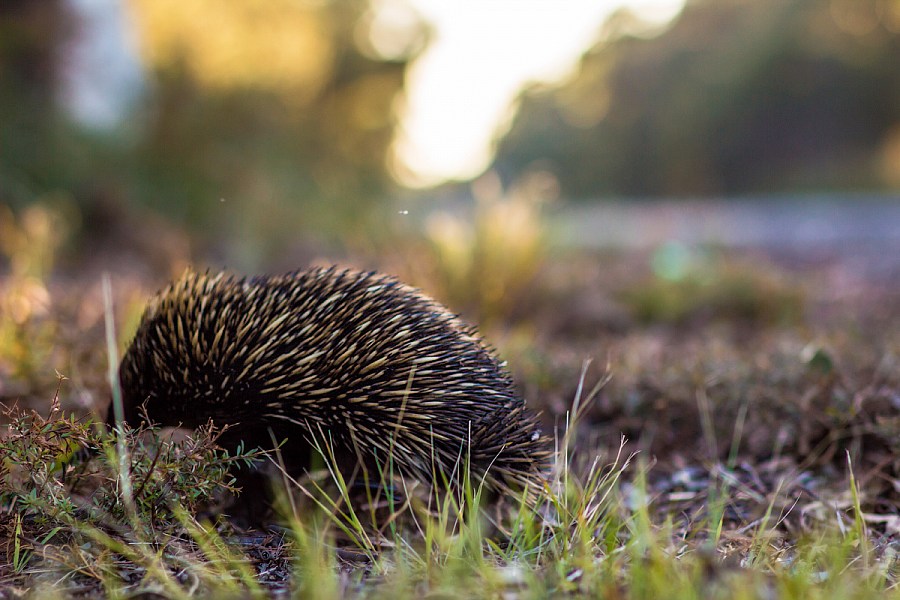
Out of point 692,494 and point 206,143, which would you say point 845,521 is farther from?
point 206,143

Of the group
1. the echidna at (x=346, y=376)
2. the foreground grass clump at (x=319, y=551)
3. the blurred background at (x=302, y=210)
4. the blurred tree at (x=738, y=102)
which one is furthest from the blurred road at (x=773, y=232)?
the blurred tree at (x=738, y=102)

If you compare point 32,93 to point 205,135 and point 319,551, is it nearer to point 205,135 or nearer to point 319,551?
point 205,135

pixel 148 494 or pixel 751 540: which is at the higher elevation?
pixel 148 494

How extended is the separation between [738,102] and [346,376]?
33811 millimetres

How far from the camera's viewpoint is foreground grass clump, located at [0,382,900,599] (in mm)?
2230

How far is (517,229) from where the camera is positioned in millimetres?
6875

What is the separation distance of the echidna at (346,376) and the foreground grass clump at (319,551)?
0.82ft

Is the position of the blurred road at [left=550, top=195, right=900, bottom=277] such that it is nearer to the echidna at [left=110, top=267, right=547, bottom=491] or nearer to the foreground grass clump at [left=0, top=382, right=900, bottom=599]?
the echidna at [left=110, top=267, right=547, bottom=491]

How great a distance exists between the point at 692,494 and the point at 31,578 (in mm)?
2556

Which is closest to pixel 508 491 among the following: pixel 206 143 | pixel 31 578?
pixel 31 578

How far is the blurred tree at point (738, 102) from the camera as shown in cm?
3092

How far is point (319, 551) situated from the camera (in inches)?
95.4

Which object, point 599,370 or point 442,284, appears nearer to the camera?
point 599,370

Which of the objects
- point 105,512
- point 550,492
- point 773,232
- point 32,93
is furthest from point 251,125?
point 550,492
